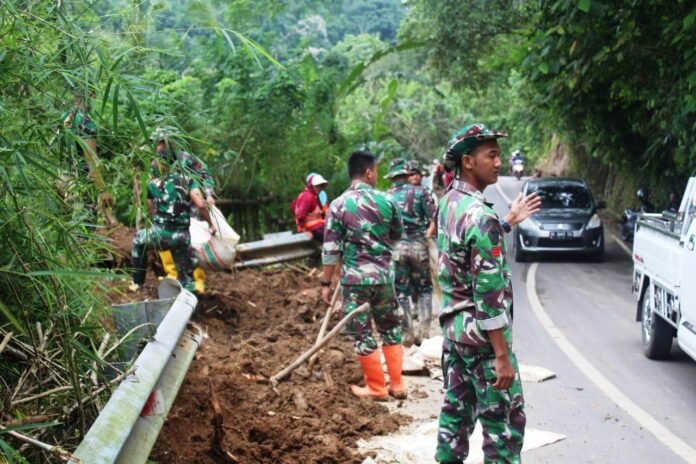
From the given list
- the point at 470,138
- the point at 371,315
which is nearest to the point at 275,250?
the point at 371,315

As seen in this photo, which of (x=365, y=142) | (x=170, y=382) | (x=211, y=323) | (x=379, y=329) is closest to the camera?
(x=170, y=382)

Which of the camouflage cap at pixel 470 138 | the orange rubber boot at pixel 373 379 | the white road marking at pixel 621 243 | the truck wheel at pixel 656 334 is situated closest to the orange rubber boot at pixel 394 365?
the orange rubber boot at pixel 373 379

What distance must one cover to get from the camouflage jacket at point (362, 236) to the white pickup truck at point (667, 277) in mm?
2658

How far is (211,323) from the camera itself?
1010 centimetres

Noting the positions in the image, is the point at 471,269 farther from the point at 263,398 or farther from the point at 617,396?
the point at 617,396

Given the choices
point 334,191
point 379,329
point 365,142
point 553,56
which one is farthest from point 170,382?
point 365,142

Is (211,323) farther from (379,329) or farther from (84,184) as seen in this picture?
(84,184)

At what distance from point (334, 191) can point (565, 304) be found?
454 centimetres

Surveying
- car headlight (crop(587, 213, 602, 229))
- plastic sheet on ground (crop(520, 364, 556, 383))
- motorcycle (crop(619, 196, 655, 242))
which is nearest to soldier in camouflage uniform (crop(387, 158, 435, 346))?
plastic sheet on ground (crop(520, 364, 556, 383))

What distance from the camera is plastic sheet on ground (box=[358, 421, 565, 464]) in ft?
19.8

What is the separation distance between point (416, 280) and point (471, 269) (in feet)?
20.5

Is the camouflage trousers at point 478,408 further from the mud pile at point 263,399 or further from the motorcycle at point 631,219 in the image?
the motorcycle at point 631,219

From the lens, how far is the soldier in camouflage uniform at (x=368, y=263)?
Answer: 787 cm

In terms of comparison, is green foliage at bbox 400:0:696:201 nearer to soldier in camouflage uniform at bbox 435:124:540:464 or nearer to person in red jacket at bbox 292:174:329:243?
person in red jacket at bbox 292:174:329:243
